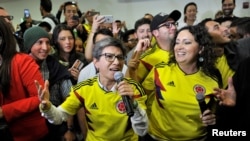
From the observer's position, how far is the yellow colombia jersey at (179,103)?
2041 millimetres

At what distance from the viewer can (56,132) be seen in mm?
2406

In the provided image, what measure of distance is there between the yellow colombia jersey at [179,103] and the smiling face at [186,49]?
0.07 meters

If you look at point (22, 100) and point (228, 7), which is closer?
point (22, 100)

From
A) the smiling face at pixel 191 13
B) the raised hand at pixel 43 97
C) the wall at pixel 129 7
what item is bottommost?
the raised hand at pixel 43 97

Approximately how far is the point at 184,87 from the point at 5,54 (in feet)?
3.55

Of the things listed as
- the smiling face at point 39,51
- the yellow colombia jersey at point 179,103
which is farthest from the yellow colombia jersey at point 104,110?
the smiling face at point 39,51

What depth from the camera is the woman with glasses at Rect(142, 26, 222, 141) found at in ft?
6.71

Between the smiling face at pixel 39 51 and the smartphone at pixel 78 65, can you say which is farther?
the smartphone at pixel 78 65

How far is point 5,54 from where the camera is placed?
6.55ft

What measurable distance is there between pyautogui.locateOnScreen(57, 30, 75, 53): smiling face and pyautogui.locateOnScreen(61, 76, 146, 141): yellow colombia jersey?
1010 mm

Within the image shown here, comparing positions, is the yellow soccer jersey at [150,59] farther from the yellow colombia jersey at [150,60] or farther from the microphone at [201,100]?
the microphone at [201,100]

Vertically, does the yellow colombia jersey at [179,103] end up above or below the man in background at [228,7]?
below

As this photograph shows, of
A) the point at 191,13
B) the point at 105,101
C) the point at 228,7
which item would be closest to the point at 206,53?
the point at 105,101

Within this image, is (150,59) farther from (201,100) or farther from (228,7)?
(228,7)
